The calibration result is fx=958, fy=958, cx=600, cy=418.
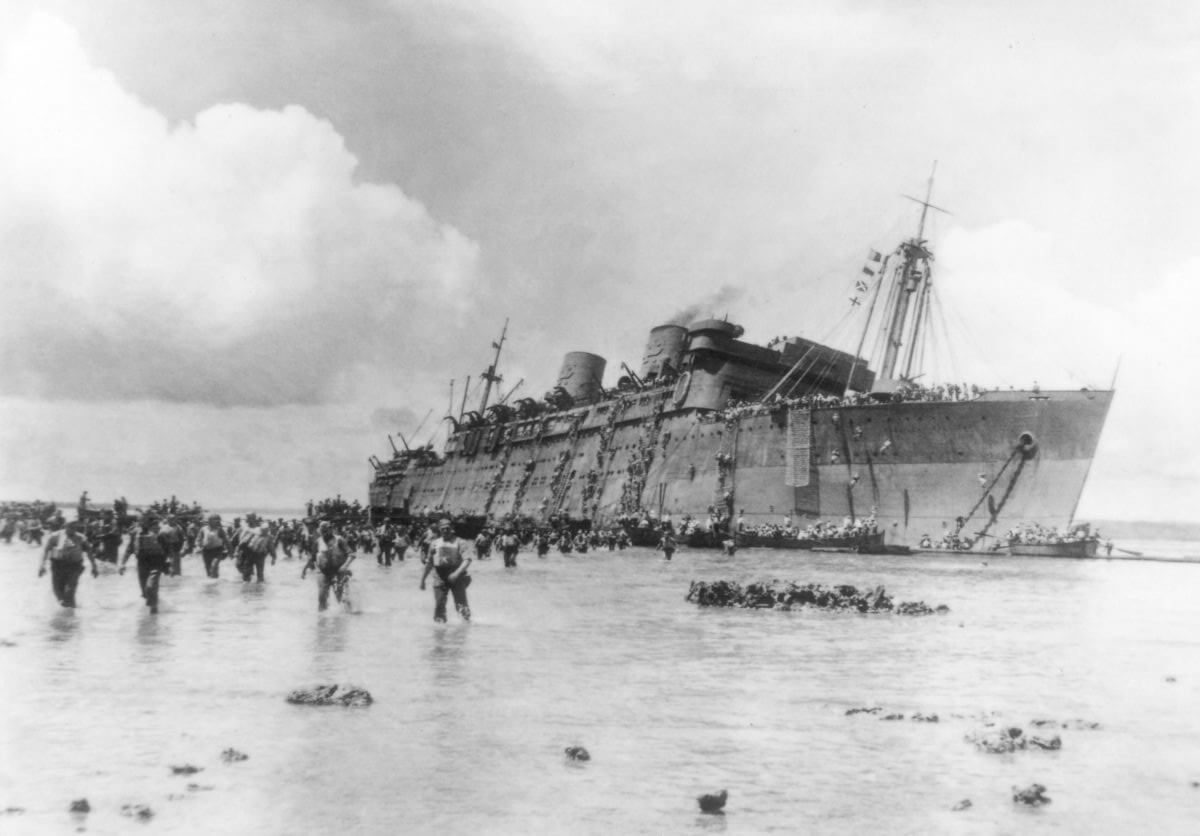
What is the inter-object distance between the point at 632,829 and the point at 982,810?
7.33 feet

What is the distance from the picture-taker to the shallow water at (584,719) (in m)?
5.70

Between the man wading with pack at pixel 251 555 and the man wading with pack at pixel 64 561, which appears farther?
the man wading with pack at pixel 251 555

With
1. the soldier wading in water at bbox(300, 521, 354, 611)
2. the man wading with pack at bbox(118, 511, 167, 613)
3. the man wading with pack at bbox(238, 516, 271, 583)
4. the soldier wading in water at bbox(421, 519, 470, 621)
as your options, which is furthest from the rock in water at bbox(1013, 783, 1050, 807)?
the man wading with pack at bbox(238, 516, 271, 583)

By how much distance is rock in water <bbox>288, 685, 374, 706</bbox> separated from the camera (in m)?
8.30

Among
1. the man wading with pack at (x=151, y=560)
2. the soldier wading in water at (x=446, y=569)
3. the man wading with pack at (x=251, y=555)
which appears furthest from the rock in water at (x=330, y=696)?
the man wading with pack at (x=251, y=555)

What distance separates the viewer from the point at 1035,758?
7168 millimetres

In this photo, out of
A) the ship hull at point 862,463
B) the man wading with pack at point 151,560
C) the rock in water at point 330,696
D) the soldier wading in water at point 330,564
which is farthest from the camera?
the ship hull at point 862,463

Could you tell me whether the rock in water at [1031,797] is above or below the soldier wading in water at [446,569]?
below

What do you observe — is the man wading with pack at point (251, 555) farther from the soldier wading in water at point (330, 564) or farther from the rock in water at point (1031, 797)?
the rock in water at point (1031, 797)

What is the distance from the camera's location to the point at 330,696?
27.6 ft

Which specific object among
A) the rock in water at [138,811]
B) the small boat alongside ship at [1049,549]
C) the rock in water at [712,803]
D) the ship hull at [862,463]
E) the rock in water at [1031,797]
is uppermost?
the ship hull at [862,463]

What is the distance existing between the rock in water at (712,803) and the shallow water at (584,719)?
0.16 meters

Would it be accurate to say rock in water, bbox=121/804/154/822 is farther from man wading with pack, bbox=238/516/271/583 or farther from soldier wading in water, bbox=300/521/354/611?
man wading with pack, bbox=238/516/271/583

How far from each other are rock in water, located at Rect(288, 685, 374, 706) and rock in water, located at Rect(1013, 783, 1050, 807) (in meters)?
5.17
